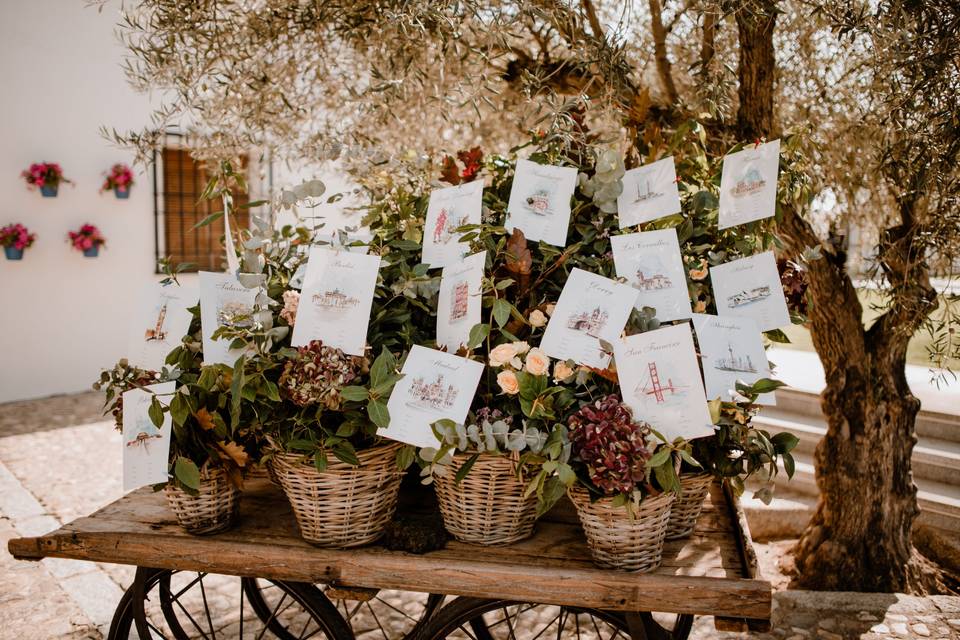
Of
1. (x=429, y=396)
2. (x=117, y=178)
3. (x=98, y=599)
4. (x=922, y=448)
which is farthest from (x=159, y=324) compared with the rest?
(x=117, y=178)

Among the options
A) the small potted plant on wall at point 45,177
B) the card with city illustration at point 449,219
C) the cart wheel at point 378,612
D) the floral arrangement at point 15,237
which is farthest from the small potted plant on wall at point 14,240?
the card with city illustration at point 449,219

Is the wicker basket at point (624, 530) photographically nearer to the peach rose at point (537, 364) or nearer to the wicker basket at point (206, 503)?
the peach rose at point (537, 364)

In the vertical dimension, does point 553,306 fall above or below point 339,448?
above

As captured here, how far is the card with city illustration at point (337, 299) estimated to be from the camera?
4.88 ft

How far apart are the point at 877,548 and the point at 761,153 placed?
2141 millimetres

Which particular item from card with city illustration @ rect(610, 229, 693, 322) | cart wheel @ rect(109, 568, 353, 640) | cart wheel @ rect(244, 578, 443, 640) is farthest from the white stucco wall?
card with city illustration @ rect(610, 229, 693, 322)

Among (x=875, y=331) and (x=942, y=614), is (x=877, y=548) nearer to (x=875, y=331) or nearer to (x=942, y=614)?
(x=942, y=614)

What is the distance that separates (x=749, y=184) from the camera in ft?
5.49

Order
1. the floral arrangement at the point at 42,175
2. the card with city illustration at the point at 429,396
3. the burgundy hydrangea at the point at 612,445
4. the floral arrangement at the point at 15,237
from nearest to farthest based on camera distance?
the burgundy hydrangea at the point at 612,445, the card with city illustration at the point at 429,396, the floral arrangement at the point at 15,237, the floral arrangement at the point at 42,175

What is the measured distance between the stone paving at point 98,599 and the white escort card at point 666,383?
1.36m

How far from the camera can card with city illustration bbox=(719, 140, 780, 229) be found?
1.64 m

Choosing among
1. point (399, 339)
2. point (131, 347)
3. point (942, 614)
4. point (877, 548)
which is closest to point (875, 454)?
point (877, 548)

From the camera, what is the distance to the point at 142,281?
6.86 meters

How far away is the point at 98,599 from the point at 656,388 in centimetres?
268
